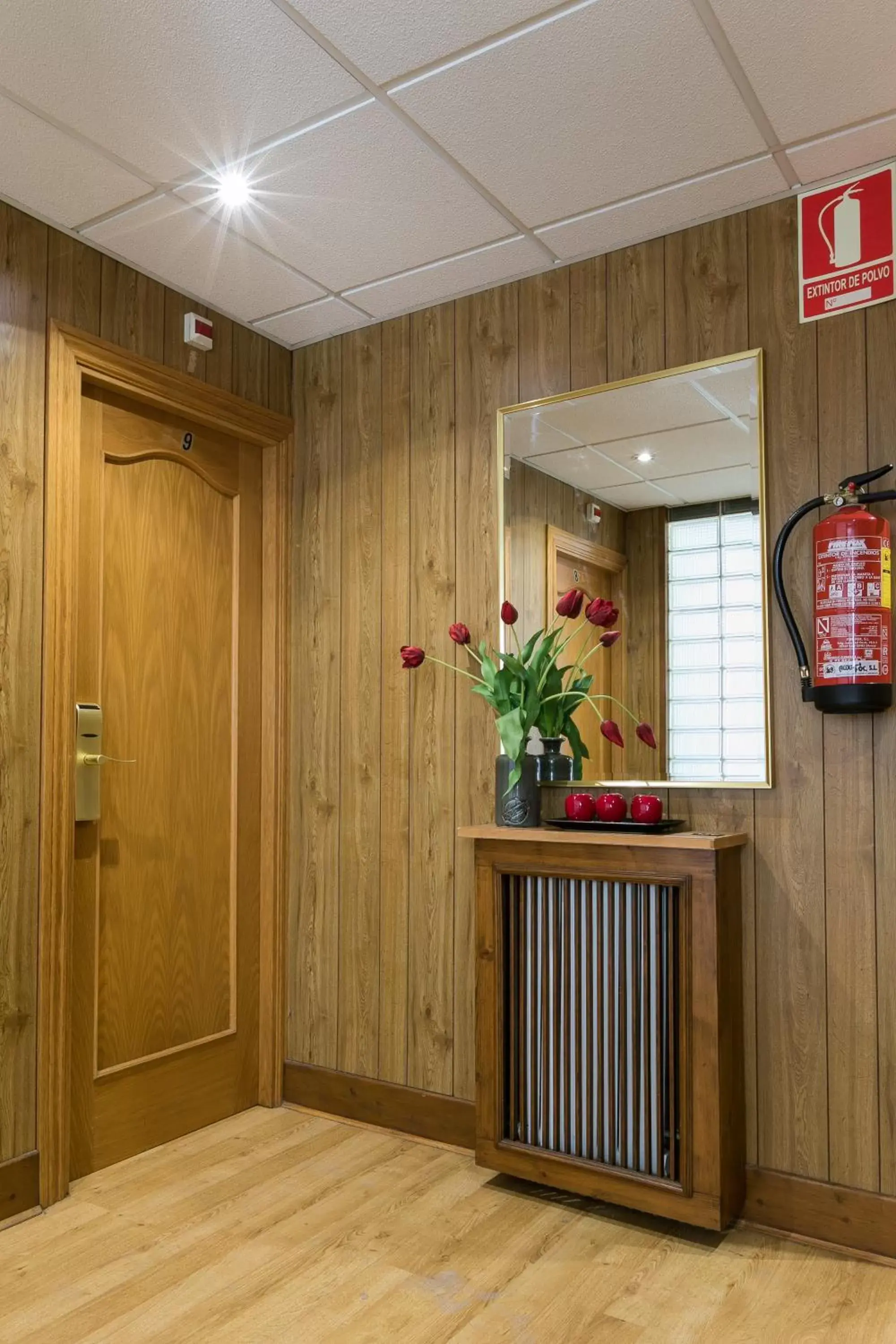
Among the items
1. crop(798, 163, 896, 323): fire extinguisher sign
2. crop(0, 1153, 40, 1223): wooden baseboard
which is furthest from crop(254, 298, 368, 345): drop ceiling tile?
crop(0, 1153, 40, 1223): wooden baseboard

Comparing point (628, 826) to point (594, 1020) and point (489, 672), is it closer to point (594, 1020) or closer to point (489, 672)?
point (594, 1020)

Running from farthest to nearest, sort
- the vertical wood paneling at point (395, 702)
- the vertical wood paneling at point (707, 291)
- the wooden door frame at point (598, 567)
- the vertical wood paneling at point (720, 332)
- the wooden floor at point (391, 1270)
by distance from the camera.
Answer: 1. the vertical wood paneling at point (395, 702)
2. the wooden door frame at point (598, 567)
3. the vertical wood paneling at point (707, 291)
4. the vertical wood paneling at point (720, 332)
5. the wooden floor at point (391, 1270)

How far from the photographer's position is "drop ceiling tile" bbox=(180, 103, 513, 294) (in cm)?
240

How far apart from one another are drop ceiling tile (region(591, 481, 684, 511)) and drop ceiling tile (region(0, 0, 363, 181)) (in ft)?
3.92

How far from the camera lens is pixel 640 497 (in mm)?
2807

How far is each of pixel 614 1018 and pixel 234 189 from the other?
7.62 feet

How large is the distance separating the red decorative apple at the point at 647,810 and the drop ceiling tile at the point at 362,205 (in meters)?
1.60

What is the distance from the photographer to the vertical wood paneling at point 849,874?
2.43 meters

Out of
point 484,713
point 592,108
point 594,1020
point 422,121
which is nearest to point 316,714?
point 484,713

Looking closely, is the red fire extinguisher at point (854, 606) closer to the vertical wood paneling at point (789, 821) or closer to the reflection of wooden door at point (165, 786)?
the vertical wood paneling at point (789, 821)

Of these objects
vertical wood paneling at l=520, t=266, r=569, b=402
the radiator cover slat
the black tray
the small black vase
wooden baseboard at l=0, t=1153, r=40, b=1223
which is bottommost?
wooden baseboard at l=0, t=1153, r=40, b=1223

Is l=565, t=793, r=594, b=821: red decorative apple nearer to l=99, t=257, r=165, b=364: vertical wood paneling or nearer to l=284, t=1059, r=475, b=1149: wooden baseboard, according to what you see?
l=284, t=1059, r=475, b=1149: wooden baseboard

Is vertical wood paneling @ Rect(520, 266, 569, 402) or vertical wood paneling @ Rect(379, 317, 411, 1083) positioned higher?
vertical wood paneling @ Rect(520, 266, 569, 402)

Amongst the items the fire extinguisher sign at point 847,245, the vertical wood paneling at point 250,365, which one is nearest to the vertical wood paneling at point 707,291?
the fire extinguisher sign at point 847,245
